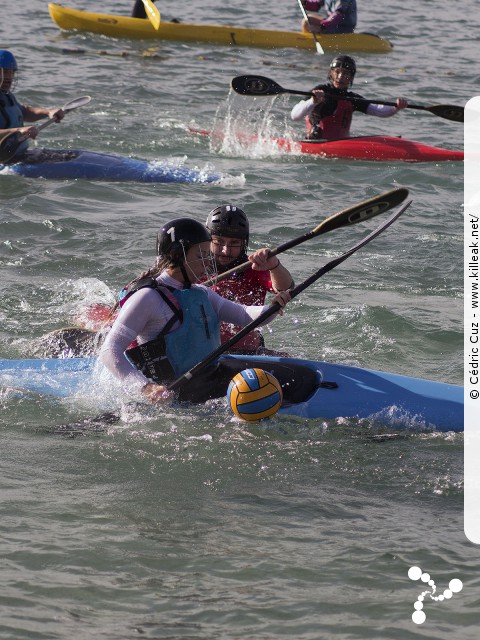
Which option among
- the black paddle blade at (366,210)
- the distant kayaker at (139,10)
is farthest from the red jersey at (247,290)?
the distant kayaker at (139,10)

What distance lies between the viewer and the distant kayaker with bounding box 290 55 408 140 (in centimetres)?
1223

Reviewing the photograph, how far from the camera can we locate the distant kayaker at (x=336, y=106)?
12.2 m

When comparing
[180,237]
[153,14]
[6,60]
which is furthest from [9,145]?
[153,14]

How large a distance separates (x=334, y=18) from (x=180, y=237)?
48.9 feet

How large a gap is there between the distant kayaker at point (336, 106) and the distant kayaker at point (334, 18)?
6.84 m

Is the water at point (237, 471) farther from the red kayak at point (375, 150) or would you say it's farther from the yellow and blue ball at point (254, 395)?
the red kayak at point (375, 150)

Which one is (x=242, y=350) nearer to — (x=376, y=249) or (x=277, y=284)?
(x=277, y=284)

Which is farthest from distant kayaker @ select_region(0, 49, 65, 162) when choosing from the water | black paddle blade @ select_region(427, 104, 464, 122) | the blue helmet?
black paddle blade @ select_region(427, 104, 464, 122)

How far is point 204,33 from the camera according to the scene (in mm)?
20203

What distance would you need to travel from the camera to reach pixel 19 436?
5.95 meters

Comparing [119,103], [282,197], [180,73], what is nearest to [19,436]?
[282,197]

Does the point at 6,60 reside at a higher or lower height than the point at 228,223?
higher

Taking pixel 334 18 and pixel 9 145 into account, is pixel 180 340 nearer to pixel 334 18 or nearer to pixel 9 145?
pixel 9 145

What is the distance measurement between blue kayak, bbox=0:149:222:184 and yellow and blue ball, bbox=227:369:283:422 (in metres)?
6.30
